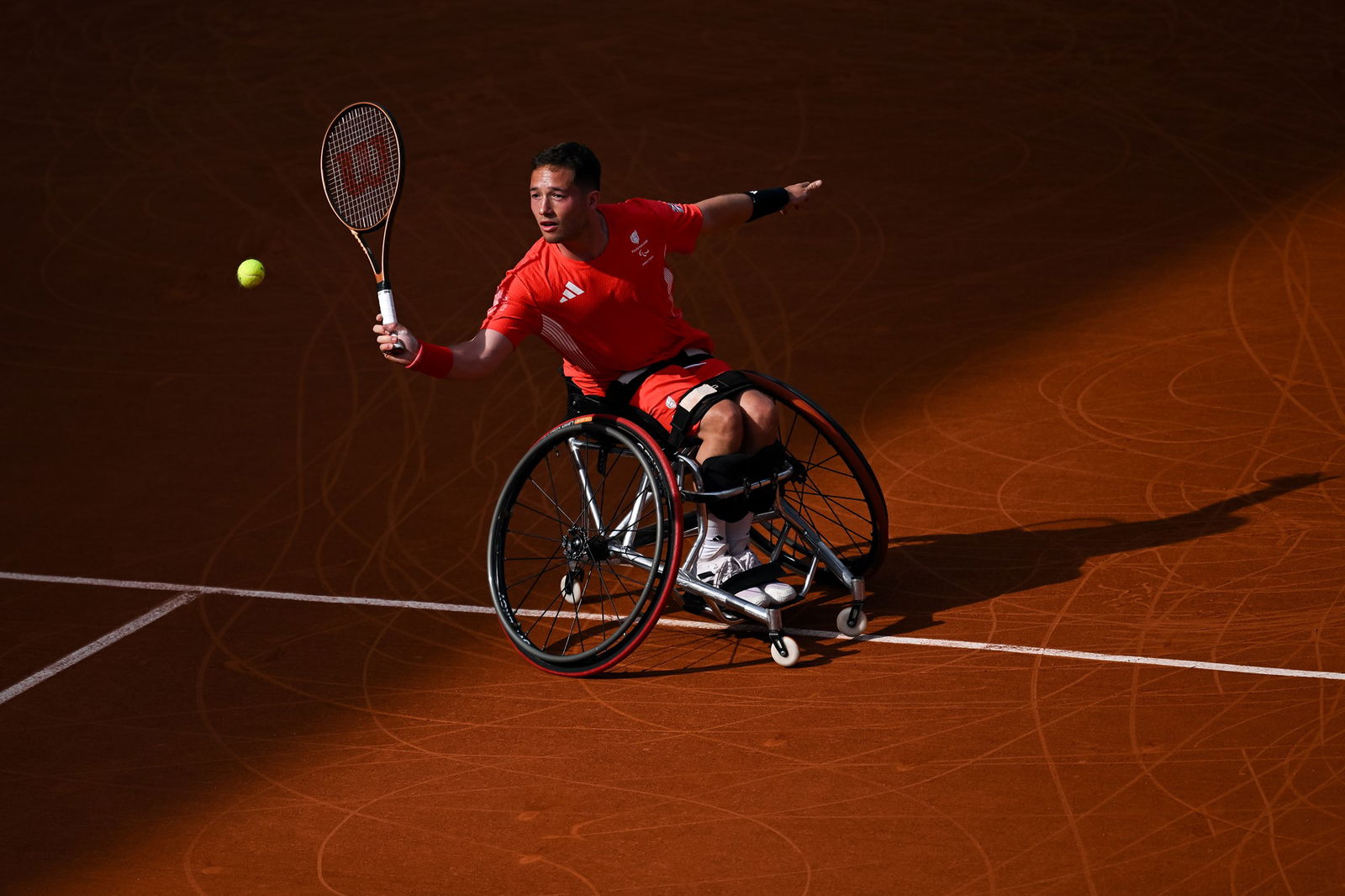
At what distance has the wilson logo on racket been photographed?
563cm

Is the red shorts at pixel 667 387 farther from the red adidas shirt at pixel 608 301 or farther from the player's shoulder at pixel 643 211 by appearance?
the player's shoulder at pixel 643 211

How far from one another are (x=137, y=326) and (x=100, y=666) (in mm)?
3824

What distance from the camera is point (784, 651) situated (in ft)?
16.9

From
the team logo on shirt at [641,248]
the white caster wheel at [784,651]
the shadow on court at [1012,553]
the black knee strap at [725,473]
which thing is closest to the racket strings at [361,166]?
the team logo on shirt at [641,248]

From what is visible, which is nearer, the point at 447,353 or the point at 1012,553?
the point at 447,353

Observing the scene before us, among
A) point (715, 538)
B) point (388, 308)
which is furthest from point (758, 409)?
point (388, 308)

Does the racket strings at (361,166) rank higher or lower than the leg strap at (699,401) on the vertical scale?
higher

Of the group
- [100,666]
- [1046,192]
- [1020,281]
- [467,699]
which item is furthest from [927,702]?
[1046,192]

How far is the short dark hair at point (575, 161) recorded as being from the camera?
5152mm

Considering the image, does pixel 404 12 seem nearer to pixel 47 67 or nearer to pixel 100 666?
pixel 47 67

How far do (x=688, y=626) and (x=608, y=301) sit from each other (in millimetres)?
1200

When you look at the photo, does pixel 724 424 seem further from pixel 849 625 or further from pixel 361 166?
pixel 361 166

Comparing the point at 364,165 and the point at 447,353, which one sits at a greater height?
the point at 364,165

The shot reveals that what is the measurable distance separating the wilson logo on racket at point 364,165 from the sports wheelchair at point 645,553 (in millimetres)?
1172
